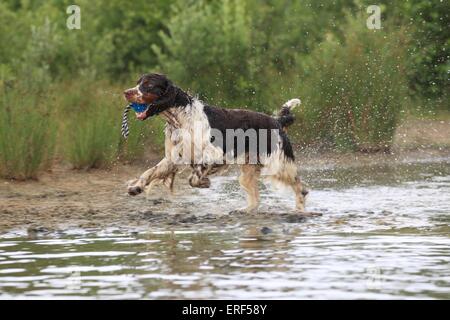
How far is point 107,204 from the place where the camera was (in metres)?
12.9

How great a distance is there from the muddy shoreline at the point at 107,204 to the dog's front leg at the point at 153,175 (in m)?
0.35

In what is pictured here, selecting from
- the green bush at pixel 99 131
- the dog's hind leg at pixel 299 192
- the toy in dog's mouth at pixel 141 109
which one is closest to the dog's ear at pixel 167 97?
the toy in dog's mouth at pixel 141 109

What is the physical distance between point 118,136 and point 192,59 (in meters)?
4.24

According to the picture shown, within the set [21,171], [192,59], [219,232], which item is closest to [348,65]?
[192,59]

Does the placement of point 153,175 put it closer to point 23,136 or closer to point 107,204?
point 107,204

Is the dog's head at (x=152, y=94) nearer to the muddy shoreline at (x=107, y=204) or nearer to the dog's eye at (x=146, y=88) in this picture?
the dog's eye at (x=146, y=88)

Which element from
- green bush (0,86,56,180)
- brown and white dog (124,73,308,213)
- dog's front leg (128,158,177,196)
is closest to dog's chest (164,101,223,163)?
brown and white dog (124,73,308,213)

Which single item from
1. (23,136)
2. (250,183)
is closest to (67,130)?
(23,136)

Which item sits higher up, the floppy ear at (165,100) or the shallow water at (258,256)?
the floppy ear at (165,100)

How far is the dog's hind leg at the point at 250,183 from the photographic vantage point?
40.2 ft

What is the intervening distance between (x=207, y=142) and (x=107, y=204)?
1.87m

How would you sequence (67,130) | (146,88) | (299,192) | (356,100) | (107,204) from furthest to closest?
(356,100) → (67,130) → (107,204) → (299,192) → (146,88)

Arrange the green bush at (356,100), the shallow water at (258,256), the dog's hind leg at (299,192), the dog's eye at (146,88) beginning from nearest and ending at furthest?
the shallow water at (258,256), the dog's eye at (146,88), the dog's hind leg at (299,192), the green bush at (356,100)
